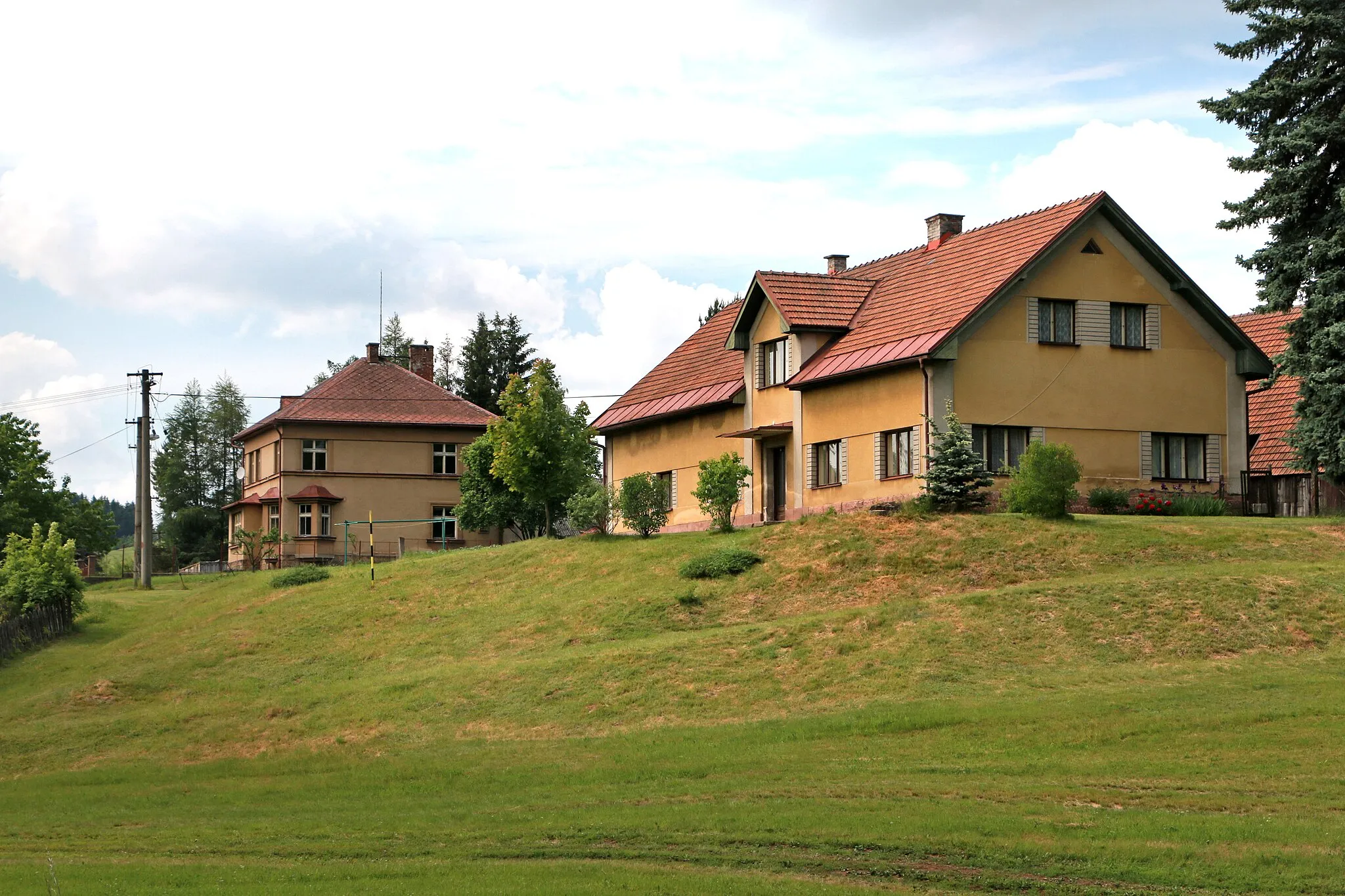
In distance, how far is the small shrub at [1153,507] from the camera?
120 feet

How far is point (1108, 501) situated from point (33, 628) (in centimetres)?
2707

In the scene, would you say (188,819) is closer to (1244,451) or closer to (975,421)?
(975,421)

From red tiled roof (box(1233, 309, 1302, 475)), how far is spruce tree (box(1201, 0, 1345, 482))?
4.30 metres

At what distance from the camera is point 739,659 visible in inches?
1048

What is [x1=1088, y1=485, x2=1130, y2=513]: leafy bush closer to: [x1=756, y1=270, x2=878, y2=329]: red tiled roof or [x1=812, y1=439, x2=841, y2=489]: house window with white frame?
[x1=812, y1=439, x2=841, y2=489]: house window with white frame

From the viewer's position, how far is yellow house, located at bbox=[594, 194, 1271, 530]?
122 feet

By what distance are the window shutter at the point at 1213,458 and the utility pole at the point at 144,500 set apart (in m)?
35.0

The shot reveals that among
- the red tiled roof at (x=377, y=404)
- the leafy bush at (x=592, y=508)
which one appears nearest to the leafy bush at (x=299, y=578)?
the leafy bush at (x=592, y=508)

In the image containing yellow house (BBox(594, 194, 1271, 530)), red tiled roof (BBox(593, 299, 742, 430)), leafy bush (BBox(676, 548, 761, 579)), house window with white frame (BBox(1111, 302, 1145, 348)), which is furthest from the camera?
red tiled roof (BBox(593, 299, 742, 430))

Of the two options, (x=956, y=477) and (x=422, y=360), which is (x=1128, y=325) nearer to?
(x=956, y=477)

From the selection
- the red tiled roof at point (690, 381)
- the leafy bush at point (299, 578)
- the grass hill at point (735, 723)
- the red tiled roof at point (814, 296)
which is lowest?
the grass hill at point (735, 723)

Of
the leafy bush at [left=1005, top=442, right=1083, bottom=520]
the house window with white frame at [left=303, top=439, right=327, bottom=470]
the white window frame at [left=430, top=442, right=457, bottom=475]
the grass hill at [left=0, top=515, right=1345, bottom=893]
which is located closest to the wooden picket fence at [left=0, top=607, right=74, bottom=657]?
the grass hill at [left=0, top=515, right=1345, bottom=893]

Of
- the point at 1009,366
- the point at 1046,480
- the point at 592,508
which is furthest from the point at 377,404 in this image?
the point at 1046,480

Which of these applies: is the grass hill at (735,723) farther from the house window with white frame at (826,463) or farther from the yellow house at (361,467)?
the yellow house at (361,467)
